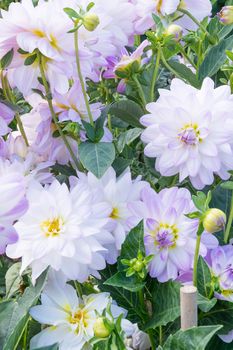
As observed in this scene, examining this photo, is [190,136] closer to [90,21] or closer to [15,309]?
[90,21]

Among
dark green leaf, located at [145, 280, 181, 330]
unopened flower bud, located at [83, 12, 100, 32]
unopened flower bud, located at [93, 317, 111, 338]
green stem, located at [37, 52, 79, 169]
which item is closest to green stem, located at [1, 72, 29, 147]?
green stem, located at [37, 52, 79, 169]

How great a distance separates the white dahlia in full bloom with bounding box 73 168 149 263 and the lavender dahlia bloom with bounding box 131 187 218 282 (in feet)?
0.06

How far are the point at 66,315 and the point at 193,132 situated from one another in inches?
10.4

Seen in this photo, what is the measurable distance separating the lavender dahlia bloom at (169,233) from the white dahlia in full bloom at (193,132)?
0.11 feet

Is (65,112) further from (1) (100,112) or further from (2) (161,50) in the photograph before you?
(2) (161,50)

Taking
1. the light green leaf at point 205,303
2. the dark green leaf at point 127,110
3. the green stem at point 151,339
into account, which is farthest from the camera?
the dark green leaf at point 127,110

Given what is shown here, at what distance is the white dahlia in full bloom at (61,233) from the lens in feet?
2.74

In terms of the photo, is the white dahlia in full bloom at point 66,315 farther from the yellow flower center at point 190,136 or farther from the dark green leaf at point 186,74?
the dark green leaf at point 186,74

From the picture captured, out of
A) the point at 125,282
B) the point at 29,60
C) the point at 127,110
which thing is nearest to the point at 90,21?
the point at 29,60

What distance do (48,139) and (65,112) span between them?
0.05 metres

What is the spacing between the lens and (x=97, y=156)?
0.93 metres

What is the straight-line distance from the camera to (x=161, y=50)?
99 centimetres

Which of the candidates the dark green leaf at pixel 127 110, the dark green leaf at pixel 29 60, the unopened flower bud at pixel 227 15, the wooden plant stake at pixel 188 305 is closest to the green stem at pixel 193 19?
the unopened flower bud at pixel 227 15

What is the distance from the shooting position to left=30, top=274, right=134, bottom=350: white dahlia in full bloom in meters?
0.87
